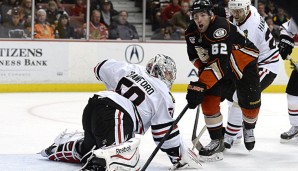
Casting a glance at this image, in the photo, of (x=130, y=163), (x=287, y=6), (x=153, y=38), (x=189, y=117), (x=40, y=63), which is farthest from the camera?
(x=153, y=38)

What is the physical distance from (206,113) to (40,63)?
12.6 feet

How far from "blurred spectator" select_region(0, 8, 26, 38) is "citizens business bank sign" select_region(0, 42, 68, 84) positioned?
6.3 inches

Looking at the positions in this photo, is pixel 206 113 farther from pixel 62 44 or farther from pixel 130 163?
pixel 62 44

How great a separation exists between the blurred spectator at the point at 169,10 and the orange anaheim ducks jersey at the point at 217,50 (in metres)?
4.48

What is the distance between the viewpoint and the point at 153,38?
7.68m

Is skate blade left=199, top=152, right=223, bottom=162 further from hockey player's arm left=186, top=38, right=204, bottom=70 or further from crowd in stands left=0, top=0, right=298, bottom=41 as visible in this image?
crowd in stands left=0, top=0, right=298, bottom=41

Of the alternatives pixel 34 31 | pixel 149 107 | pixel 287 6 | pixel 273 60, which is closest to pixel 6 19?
pixel 34 31

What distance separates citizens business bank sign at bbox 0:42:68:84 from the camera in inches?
269

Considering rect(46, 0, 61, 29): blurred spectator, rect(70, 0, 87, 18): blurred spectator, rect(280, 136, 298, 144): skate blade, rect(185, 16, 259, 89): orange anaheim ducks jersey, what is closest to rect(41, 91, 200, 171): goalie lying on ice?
rect(185, 16, 259, 89): orange anaheim ducks jersey

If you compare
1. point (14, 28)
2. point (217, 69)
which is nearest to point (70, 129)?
point (217, 69)

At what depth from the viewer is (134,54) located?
736 centimetres

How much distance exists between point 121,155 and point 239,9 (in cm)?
150

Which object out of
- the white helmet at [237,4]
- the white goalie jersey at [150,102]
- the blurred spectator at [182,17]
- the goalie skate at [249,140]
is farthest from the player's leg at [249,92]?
the blurred spectator at [182,17]

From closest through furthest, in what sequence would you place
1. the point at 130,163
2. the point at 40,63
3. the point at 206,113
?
the point at 130,163
the point at 206,113
the point at 40,63
